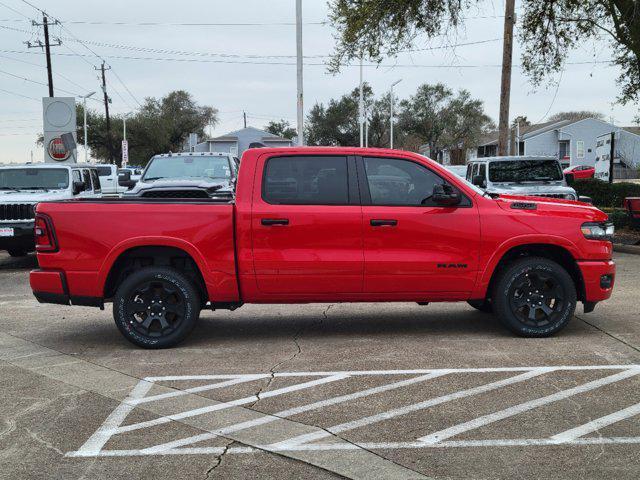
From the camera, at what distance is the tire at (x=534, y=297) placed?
6.92m

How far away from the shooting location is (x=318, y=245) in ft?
22.1

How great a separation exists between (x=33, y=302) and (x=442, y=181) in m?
5.91

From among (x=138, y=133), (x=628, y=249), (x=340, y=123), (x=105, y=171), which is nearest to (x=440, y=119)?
(x=340, y=123)

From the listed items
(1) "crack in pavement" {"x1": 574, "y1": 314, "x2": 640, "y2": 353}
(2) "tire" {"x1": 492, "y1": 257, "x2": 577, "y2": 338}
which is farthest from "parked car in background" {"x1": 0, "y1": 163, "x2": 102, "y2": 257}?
(1) "crack in pavement" {"x1": 574, "y1": 314, "x2": 640, "y2": 353}

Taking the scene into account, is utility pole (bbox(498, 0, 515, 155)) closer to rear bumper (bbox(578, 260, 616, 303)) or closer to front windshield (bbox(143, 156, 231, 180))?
front windshield (bbox(143, 156, 231, 180))

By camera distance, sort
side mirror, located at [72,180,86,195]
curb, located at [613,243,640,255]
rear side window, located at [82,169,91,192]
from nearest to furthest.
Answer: side mirror, located at [72,180,86,195], curb, located at [613,243,640,255], rear side window, located at [82,169,91,192]

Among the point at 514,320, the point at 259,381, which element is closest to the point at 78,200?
the point at 259,381

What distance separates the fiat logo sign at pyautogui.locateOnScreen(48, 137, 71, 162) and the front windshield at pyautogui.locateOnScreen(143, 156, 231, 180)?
43.1ft

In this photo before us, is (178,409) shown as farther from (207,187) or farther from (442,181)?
(207,187)

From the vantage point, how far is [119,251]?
669 centimetres

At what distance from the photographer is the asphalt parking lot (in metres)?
4.06

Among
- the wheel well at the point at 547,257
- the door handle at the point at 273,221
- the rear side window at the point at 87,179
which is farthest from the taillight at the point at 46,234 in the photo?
the rear side window at the point at 87,179

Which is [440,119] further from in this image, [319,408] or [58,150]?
[319,408]

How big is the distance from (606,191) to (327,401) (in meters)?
20.4
